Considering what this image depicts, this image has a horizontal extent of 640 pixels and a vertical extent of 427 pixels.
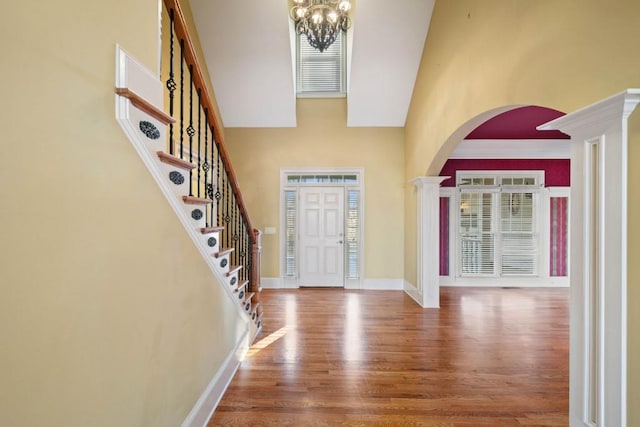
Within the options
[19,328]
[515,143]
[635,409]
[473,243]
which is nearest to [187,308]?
[19,328]

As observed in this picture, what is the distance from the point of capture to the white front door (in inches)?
234

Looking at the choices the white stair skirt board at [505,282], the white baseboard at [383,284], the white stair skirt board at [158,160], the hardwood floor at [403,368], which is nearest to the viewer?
the white stair skirt board at [158,160]

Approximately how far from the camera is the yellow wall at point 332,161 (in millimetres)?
5859

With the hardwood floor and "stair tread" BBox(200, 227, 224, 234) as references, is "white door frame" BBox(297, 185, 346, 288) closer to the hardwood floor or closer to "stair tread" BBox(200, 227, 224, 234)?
the hardwood floor

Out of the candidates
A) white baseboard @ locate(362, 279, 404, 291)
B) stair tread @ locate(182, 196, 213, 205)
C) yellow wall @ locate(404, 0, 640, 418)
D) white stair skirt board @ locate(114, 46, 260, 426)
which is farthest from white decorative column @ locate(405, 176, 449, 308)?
stair tread @ locate(182, 196, 213, 205)

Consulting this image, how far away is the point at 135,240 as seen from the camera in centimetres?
132

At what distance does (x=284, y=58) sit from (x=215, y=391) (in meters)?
4.52

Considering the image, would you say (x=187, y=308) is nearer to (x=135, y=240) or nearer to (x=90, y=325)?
(x=135, y=240)

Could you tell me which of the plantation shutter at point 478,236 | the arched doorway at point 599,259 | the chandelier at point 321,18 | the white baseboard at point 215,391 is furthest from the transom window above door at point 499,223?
the white baseboard at point 215,391

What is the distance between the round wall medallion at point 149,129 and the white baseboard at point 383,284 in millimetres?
4951

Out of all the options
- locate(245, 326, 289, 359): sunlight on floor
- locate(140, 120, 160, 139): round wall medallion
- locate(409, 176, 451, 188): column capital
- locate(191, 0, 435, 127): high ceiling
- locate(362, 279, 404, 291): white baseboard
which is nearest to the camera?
locate(140, 120, 160, 139): round wall medallion

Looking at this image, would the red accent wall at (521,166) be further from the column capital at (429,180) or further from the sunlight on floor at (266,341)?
the sunlight on floor at (266,341)

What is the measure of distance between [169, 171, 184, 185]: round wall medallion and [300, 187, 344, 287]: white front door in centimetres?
430

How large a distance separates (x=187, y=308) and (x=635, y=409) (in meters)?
2.21
